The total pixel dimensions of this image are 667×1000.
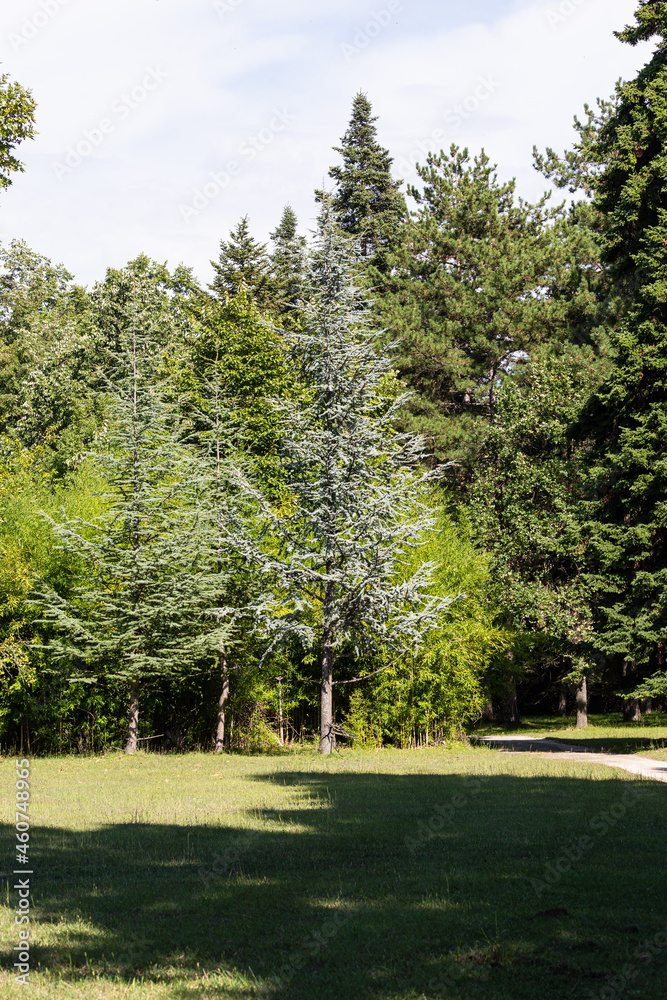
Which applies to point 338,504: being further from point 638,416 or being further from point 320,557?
point 638,416

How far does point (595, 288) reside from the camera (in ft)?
125

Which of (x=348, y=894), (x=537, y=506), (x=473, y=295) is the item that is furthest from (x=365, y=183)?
(x=348, y=894)

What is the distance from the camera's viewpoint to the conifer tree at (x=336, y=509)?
69.8 feet

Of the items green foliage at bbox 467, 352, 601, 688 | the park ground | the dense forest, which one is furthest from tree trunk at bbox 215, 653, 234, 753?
green foliage at bbox 467, 352, 601, 688

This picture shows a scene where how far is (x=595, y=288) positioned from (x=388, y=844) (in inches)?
1323

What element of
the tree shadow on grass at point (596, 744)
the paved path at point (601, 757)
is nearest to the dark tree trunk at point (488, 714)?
the tree shadow on grass at point (596, 744)

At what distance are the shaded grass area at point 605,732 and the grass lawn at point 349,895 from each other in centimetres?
984

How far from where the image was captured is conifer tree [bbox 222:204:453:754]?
69.8 feet

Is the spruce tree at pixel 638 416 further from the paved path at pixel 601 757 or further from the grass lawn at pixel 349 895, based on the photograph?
the grass lawn at pixel 349 895

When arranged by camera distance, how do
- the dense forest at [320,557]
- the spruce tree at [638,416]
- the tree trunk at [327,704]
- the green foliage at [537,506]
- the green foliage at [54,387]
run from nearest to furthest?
the spruce tree at [638,416]
the dense forest at [320,557]
the tree trunk at [327,704]
the green foliage at [537,506]
the green foliage at [54,387]

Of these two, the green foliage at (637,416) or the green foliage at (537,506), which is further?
the green foliage at (537,506)

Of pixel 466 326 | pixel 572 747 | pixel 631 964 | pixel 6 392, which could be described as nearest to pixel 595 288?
pixel 466 326

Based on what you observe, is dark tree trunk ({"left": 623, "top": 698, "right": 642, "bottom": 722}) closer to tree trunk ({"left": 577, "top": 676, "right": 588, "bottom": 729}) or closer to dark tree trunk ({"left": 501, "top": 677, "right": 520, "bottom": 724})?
tree trunk ({"left": 577, "top": 676, "right": 588, "bottom": 729})

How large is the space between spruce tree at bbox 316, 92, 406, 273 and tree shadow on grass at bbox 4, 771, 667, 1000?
43.6 metres
